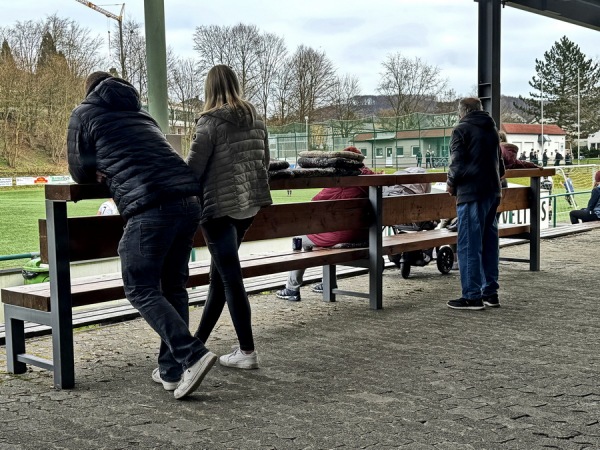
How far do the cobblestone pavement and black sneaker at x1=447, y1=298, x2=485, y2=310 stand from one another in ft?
0.22

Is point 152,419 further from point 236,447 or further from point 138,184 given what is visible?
point 138,184

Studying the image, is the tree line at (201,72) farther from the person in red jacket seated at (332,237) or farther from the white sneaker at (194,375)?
the white sneaker at (194,375)

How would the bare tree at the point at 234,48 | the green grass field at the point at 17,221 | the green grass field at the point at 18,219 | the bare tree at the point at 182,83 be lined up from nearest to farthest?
the bare tree at the point at 182,83 → the bare tree at the point at 234,48 → the green grass field at the point at 18,219 → the green grass field at the point at 17,221

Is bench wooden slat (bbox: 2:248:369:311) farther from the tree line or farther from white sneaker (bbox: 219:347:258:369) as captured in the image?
the tree line

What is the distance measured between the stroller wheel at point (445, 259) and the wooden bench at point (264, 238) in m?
0.57

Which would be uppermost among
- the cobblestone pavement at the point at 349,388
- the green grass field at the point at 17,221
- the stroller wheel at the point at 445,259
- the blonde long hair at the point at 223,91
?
the blonde long hair at the point at 223,91

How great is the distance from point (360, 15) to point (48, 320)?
37.1 metres

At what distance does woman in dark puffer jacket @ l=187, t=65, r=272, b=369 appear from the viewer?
4.05 metres

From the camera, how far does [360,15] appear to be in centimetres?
3919

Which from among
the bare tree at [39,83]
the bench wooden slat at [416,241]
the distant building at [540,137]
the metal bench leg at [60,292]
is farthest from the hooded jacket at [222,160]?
the distant building at [540,137]

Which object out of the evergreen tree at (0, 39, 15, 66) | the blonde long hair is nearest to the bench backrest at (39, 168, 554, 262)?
the blonde long hair

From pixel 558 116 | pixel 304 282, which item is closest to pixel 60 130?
pixel 304 282

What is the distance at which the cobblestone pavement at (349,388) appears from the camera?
3186mm

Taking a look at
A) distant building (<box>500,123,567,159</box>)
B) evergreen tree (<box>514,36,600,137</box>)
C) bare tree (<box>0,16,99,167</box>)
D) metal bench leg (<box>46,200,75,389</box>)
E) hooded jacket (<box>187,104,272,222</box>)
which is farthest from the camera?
evergreen tree (<box>514,36,600,137</box>)
